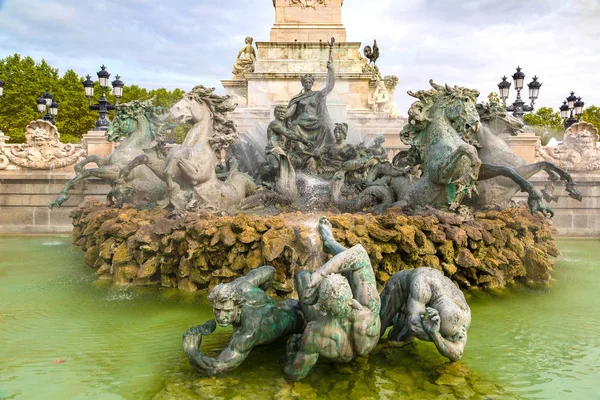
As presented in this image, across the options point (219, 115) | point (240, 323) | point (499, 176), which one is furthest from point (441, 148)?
point (240, 323)

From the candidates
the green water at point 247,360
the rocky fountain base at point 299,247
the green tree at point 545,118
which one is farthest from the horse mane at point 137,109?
the green tree at point 545,118

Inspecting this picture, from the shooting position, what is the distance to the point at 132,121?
8.67m

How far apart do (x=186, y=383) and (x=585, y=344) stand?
340 cm

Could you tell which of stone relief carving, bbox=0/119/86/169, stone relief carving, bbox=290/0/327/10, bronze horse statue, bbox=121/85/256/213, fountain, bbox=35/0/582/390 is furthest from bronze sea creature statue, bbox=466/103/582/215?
stone relief carving, bbox=0/119/86/169

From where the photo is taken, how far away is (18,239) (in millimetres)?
11133

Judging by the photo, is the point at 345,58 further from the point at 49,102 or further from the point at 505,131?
the point at 49,102

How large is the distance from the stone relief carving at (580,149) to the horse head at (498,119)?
5600 mm

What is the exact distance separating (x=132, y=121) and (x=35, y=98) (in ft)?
102

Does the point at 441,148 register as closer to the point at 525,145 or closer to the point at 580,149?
the point at 525,145

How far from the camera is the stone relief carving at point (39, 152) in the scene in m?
12.6

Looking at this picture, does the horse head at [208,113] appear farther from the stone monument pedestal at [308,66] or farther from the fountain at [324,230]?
the stone monument pedestal at [308,66]

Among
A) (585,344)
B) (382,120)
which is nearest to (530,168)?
(585,344)

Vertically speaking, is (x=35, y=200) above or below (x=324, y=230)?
below

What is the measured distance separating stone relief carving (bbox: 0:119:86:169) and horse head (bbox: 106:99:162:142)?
5.02 meters
